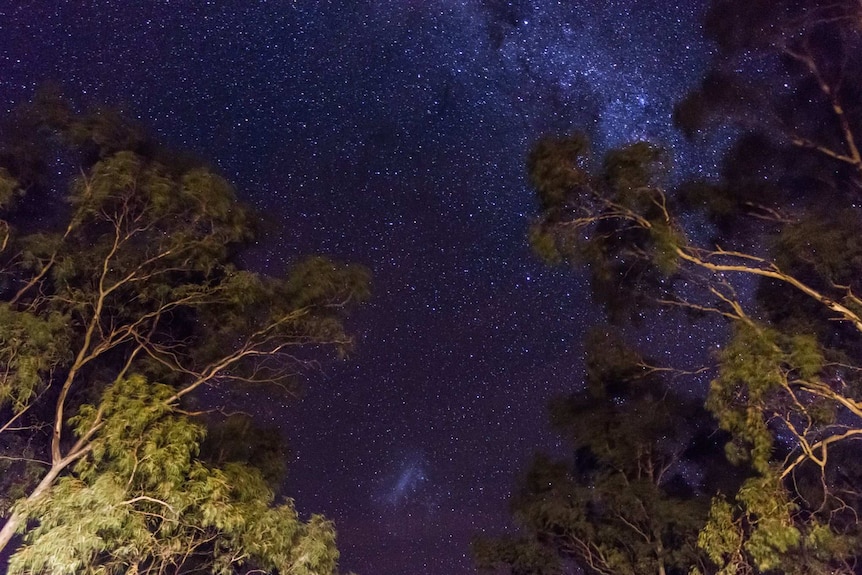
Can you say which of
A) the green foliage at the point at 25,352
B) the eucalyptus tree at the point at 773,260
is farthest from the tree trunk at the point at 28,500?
the eucalyptus tree at the point at 773,260

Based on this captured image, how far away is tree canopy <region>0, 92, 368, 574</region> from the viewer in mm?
7070

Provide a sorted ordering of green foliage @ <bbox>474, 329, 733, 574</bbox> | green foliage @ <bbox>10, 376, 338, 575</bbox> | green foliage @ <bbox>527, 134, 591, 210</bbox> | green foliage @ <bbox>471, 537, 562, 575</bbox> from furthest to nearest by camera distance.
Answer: green foliage @ <bbox>471, 537, 562, 575</bbox> → green foliage @ <bbox>474, 329, 733, 574</bbox> → green foliage @ <bbox>527, 134, 591, 210</bbox> → green foliage @ <bbox>10, 376, 338, 575</bbox>

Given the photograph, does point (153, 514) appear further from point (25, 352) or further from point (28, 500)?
point (25, 352)

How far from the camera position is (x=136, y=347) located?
32.1 ft

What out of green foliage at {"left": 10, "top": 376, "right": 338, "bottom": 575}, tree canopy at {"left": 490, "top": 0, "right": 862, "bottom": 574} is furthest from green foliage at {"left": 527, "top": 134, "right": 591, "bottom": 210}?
green foliage at {"left": 10, "top": 376, "right": 338, "bottom": 575}

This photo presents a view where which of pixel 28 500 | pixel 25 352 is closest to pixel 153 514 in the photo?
pixel 28 500

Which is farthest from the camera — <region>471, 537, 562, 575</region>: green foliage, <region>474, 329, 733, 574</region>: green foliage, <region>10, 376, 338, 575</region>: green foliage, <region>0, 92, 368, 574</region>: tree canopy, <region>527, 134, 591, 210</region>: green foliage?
<region>471, 537, 562, 575</region>: green foliage

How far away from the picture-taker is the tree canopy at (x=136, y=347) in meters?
7.07

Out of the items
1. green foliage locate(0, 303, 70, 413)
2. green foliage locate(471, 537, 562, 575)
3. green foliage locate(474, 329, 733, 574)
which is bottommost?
green foliage locate(471, 537, 562, 575)

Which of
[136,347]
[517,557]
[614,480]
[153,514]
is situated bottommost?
[517,557]

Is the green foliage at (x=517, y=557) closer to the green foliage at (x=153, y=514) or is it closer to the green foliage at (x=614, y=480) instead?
the green foliage at (x=614, y=480)

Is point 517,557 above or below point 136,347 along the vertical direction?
below

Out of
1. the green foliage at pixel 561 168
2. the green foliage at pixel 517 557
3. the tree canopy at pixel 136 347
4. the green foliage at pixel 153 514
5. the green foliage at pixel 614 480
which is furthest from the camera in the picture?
the green foliage at pixel 517 557

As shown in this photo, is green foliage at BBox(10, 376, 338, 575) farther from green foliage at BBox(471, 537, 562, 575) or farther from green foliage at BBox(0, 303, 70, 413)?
green foliage at BBox(471, 537, 562, 575)
